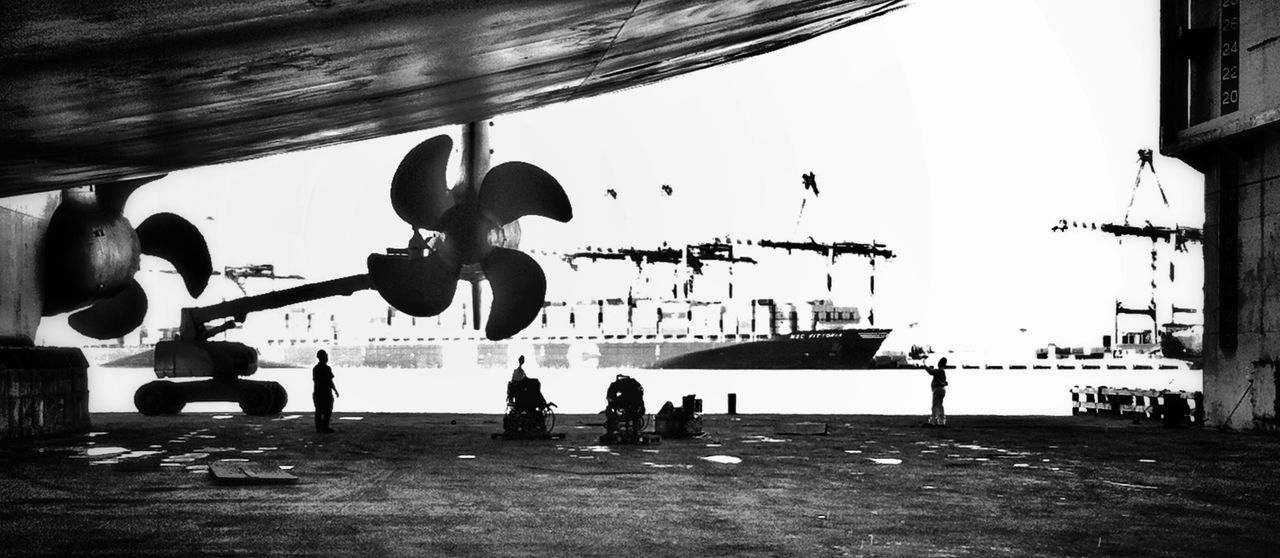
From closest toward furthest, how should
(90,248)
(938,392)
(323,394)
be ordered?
(90,248), (323,394), (938,392)

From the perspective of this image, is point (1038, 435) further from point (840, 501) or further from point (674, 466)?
point (840, 501)

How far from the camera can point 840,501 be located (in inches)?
556

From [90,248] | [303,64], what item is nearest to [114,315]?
[90,248]

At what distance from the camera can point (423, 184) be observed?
23828 mm

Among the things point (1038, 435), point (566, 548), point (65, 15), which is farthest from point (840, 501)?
point (1038, 435)

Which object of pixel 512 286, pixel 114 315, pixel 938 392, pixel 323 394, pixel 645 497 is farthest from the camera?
pixel 938 392

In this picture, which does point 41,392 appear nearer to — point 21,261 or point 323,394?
point 21,261

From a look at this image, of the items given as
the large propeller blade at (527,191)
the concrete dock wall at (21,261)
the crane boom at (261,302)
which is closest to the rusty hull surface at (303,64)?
the large propeller blade at (527,191)

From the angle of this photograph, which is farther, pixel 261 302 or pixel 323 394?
pixel 261 302

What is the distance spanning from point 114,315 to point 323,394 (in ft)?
18.8

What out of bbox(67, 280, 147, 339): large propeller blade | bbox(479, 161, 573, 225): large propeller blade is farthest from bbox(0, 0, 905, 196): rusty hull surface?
bbox(67, 280, 147, 339): large propeller blade

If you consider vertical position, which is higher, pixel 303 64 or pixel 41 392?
pixel 303 64

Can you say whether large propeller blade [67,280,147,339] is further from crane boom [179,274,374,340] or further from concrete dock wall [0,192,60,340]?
crane boom [179,274,374,340]

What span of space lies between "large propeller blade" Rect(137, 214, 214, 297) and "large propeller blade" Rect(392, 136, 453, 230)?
578 cm
